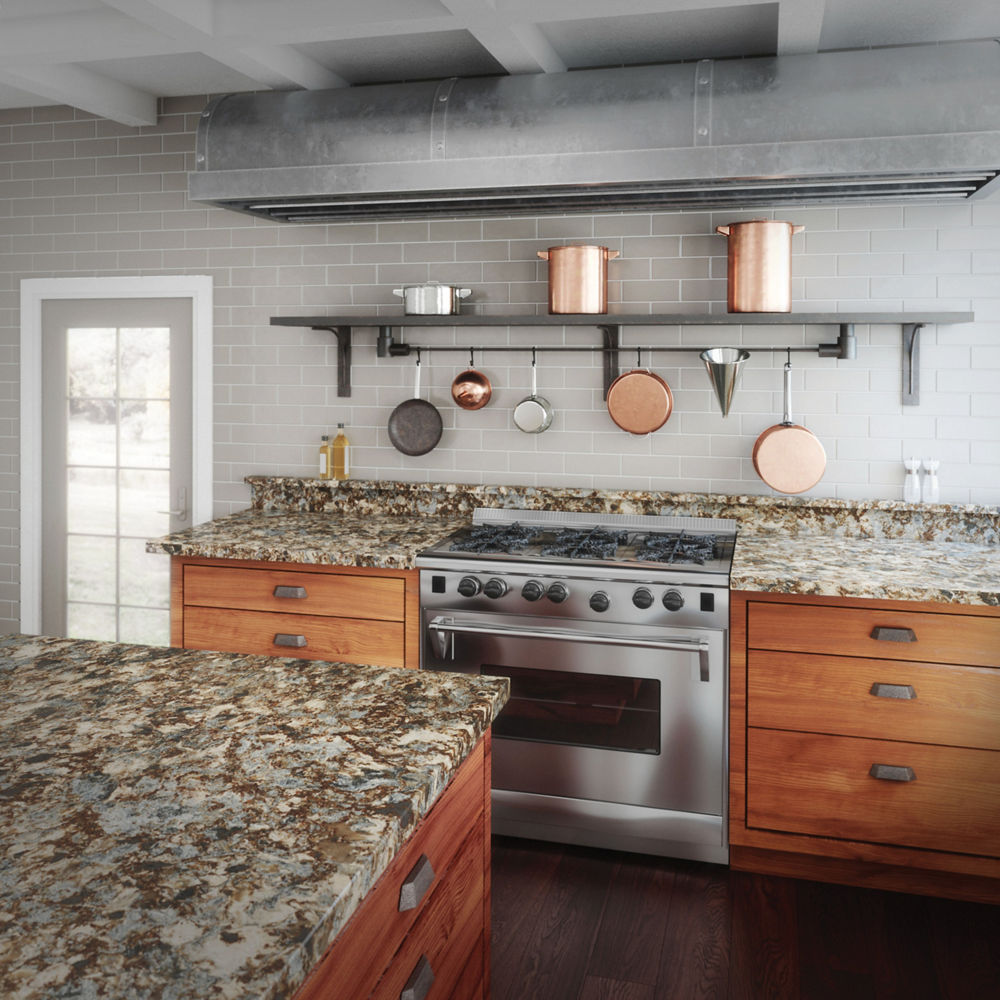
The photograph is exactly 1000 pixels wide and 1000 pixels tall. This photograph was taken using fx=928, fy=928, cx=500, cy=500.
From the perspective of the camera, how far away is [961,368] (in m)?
3.18

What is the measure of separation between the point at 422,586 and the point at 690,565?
84 centimetres

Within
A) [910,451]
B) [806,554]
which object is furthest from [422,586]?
[910,451]

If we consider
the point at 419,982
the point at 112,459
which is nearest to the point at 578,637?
the point at 419,982

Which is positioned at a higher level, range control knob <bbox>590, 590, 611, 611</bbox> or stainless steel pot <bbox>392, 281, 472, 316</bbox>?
stainless steel pot <bbox>392, 281, 472, 316</bbox>

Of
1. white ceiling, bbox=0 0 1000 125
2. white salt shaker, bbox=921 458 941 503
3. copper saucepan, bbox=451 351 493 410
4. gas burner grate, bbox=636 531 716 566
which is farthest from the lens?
copper saucepan, bbox=451 351 493 410

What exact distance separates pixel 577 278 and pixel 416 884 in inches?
95.4

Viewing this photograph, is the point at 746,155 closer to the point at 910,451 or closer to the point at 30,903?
the point at 910,451

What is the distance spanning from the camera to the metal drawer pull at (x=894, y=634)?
8.29 ft

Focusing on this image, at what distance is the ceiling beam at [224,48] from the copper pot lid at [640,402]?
4.83 feet

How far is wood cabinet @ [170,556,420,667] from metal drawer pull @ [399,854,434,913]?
1735 mm

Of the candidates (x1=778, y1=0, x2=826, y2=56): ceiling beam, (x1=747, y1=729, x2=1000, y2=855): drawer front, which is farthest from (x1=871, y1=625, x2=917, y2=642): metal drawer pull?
(x1=778, y1=0, x2=826, y2=56): ceiling beam

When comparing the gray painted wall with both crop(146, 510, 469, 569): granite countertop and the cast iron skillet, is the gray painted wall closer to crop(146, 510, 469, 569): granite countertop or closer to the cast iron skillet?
the cast iron skillet

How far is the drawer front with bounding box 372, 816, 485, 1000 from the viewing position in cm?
122

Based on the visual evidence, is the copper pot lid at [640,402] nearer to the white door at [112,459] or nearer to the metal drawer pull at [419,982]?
the white door at [112,459]
